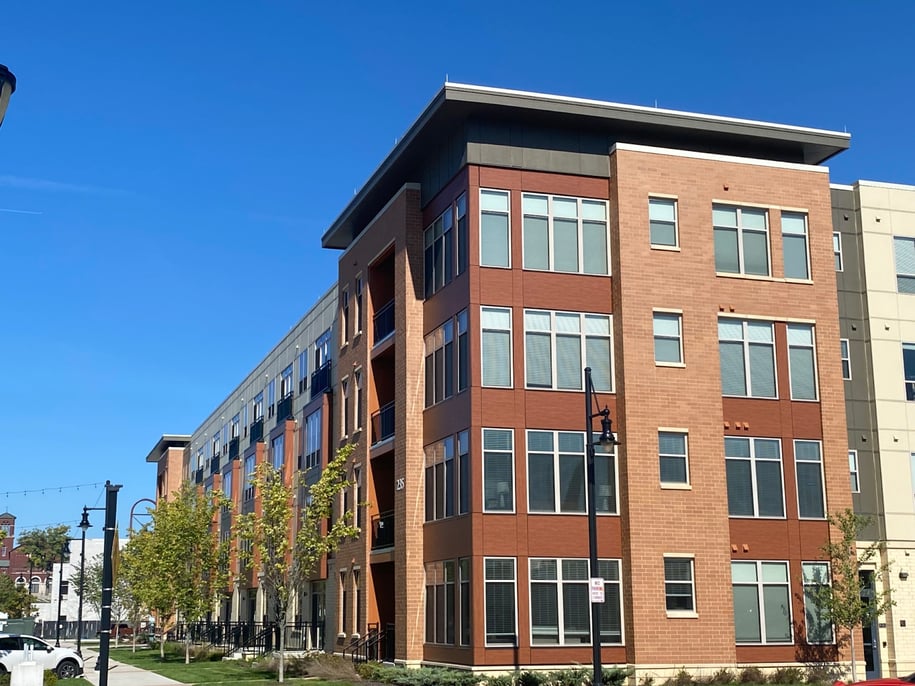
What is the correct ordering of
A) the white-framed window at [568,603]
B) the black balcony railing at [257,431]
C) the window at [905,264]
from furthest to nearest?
the black balcony railing at [257,431] → the window at [905,264] → the white-framed window at [568,603]

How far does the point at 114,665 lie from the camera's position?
154 feet

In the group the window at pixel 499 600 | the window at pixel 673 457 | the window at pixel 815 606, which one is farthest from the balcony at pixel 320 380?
the window at pixel 815 606

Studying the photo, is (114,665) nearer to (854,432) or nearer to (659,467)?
(659,467)

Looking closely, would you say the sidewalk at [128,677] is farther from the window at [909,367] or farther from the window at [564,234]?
the window at [909,367]

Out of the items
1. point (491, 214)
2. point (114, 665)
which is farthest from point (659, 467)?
point (114, 665)

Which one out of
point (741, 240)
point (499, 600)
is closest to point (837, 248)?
point (741, 240)

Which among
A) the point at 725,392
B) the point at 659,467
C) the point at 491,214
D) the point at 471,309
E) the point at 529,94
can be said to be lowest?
the point at 659,467

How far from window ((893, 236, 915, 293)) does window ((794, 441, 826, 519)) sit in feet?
22.4

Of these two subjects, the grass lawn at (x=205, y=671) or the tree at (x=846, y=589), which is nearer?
the tree at (x=846, y=589)

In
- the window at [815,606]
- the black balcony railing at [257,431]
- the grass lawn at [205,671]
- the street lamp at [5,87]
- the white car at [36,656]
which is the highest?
the black balcony railing at [257,431]

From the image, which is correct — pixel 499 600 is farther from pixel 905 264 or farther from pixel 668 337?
pixel 905 264

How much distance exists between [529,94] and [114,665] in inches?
1195

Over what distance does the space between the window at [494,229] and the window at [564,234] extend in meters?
→ 0.54

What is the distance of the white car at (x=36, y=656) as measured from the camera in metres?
36.9
